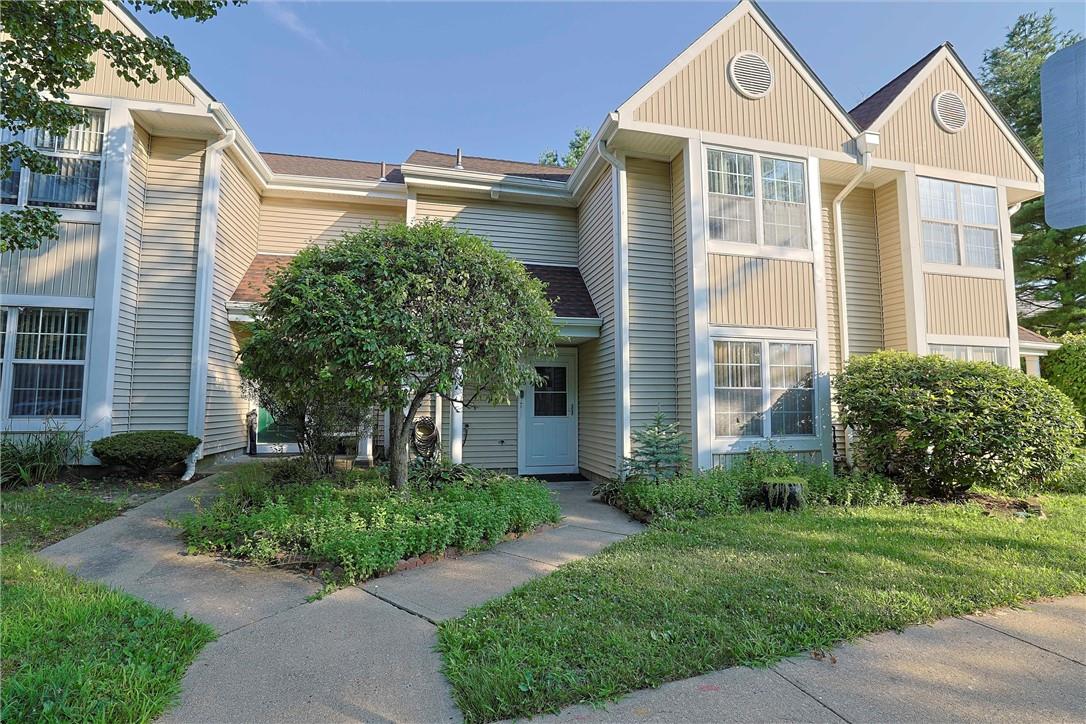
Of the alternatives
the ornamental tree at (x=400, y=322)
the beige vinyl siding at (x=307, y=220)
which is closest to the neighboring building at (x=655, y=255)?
the beige vinyl siding at (x=307, y=220)

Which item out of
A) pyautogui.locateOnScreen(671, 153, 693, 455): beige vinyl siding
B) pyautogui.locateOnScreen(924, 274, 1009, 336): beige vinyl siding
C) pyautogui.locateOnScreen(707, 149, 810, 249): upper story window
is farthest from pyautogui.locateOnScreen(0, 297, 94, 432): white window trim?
pyautogui.locateOnScreen(924, 274, 1009, 336): beige vinyl siding

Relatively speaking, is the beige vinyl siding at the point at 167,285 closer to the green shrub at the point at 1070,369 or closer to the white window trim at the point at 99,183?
the white window trim at the point at 99,183

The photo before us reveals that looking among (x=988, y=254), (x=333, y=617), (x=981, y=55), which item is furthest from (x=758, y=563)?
(x=981, y=55)

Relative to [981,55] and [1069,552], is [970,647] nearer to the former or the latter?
[1069,552]

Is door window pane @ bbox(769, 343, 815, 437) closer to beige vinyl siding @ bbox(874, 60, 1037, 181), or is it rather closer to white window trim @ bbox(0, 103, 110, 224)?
beige vinyl siding @ bbox(874, 60, 1037, 181)

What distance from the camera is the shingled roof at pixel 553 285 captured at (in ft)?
28.0

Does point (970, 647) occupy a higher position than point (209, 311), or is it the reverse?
point (209, 311)

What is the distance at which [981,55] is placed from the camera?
57.0ft

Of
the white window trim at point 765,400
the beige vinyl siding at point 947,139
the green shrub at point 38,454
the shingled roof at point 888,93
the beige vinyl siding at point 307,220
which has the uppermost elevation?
the shingled roof at point 888,93

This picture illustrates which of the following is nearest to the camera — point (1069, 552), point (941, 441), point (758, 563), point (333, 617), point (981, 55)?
point (333, 617)

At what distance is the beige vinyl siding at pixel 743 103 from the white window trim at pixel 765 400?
10.2 feet

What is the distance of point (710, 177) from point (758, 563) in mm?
5718

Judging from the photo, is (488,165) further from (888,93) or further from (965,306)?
(965,306)

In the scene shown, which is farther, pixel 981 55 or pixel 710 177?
pixel 981 55
